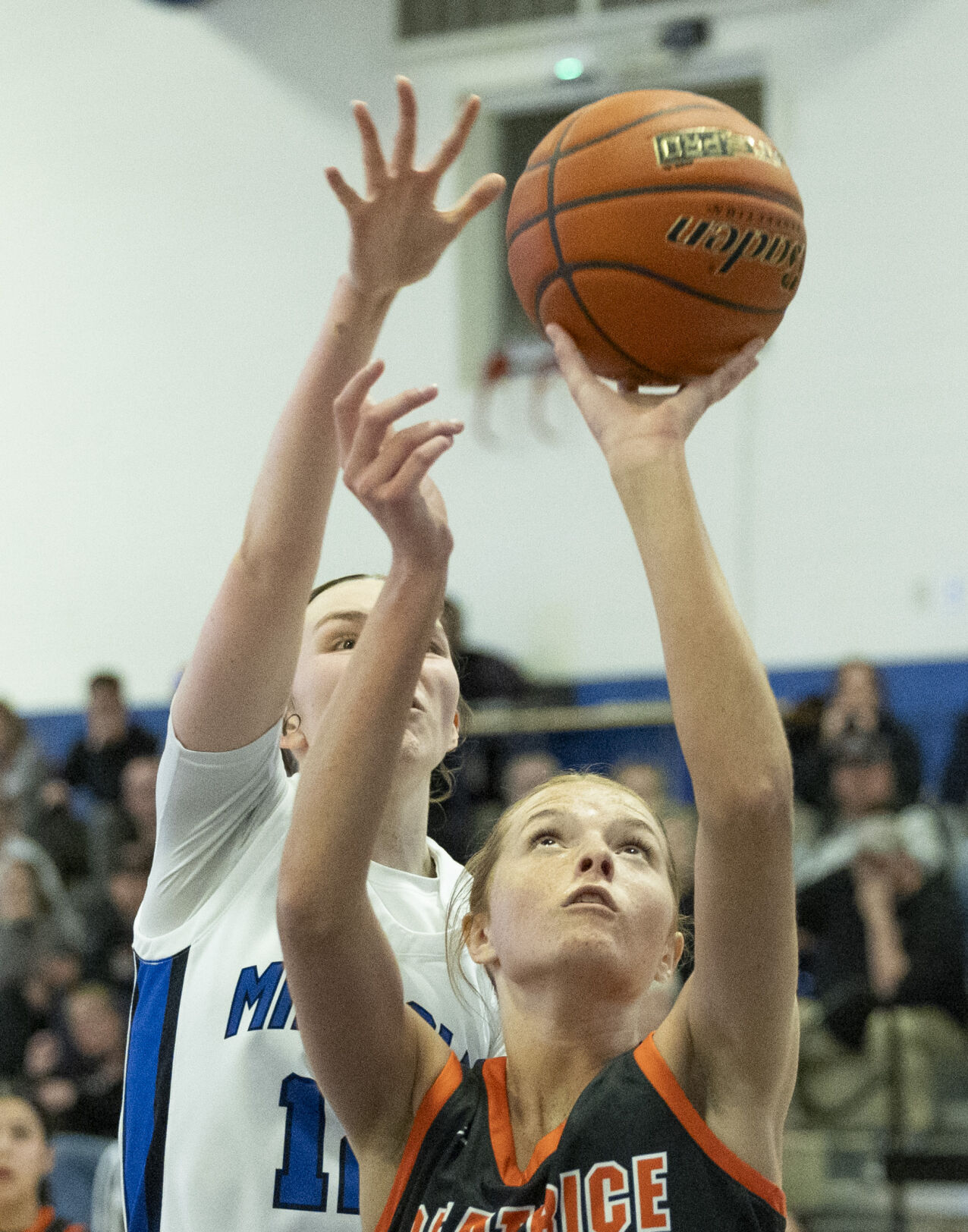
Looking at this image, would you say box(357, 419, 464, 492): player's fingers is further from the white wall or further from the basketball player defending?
the white wall

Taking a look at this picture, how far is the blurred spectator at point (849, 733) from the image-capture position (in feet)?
19.9

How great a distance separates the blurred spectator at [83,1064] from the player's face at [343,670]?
3833 mm

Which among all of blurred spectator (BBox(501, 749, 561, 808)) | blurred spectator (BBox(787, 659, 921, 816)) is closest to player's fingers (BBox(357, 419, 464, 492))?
blurred spectator (BBox(787, 659, 921, 816))

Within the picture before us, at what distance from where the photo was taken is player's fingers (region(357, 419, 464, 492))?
58.8 inches

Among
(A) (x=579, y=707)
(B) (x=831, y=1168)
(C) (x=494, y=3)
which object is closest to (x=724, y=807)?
(B) (x=831, y=1168)

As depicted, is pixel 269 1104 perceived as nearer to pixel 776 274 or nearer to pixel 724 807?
pixel 724 807

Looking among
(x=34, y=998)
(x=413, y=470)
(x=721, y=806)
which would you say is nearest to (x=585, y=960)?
(x=721, y=806)

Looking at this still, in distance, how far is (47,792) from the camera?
7.87 metres

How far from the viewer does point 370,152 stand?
1.79 metres

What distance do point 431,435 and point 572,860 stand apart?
56cm

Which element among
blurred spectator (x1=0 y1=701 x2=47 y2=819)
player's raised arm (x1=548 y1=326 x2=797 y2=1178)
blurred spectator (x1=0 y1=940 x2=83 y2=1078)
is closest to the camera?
player's raised arm (x1=548 y1=326 x2=797 y2=1178)

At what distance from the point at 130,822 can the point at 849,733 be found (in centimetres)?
348

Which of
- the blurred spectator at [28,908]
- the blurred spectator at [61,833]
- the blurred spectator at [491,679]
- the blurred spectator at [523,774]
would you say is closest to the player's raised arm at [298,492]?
the blurred spectator at [523,774]

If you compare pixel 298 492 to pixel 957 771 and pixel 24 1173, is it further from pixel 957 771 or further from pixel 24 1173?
pixel 957 771
